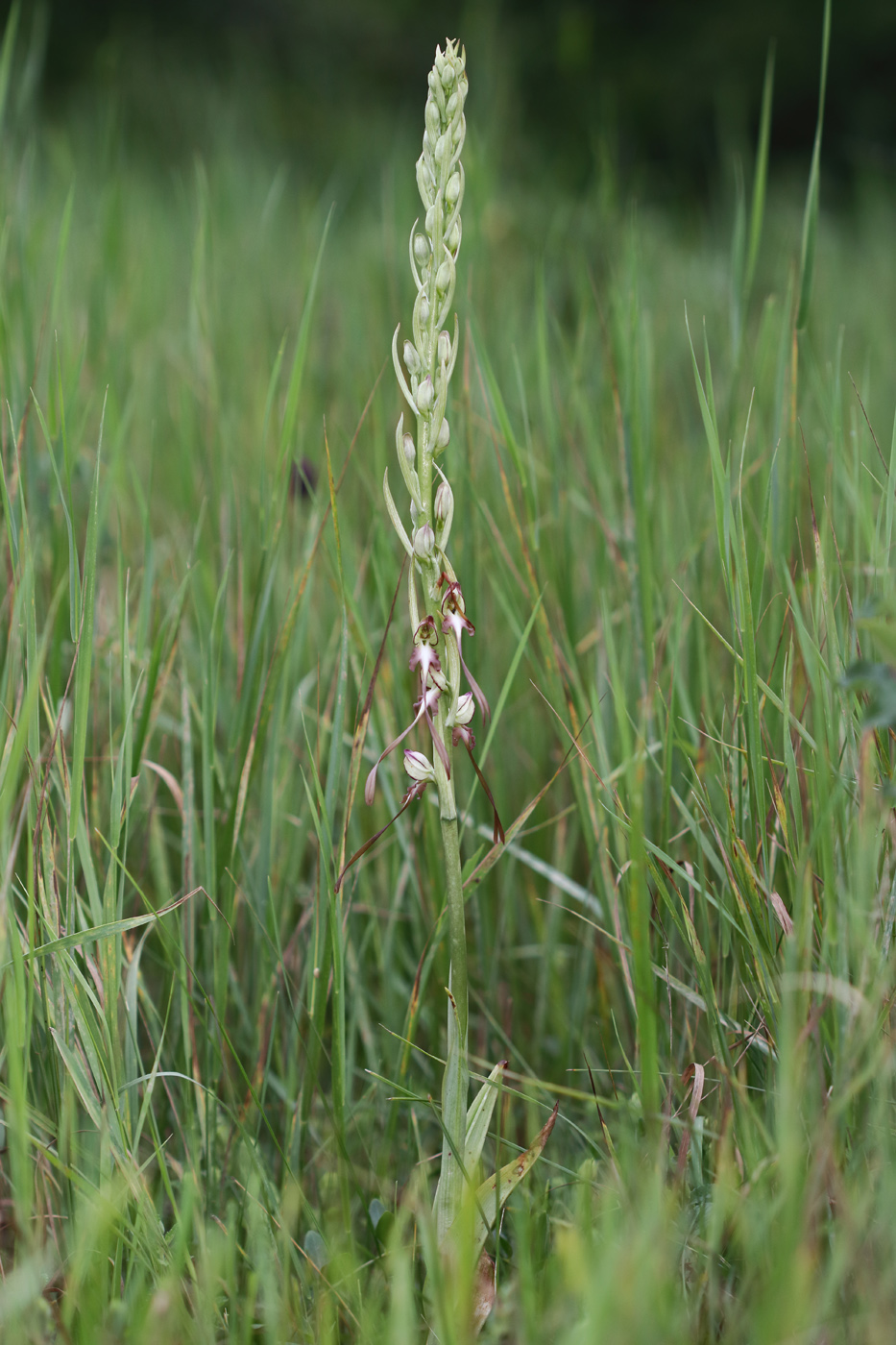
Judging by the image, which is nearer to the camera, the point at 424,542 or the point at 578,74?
the point at 424,542

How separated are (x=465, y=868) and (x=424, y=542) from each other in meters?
0.43

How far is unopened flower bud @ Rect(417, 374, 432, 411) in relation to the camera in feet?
2.81

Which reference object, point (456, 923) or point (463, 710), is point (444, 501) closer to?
point (463, 710)

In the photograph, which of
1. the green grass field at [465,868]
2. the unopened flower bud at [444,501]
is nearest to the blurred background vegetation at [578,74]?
the green grass field at [465,868]

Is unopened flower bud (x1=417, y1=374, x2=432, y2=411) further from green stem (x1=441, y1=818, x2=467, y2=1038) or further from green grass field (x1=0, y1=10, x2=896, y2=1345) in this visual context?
green stem (x1=441, y1=818, x2=467, y2=1038)

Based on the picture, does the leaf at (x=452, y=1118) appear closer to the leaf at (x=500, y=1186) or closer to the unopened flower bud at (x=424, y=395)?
the leaf at (x=500, y=1186)

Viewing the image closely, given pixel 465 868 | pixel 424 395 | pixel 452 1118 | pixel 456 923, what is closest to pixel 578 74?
pixel 424 395

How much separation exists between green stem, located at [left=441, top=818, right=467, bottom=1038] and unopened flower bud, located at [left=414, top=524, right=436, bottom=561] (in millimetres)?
255

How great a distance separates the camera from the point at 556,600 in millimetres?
1407

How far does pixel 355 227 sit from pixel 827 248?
2.45 m

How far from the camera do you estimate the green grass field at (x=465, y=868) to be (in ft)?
2.51

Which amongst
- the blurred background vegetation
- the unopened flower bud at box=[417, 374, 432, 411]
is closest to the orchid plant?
the unopened flower bud at box=[417, 374, 432, 411]

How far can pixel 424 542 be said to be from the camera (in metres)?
0.84

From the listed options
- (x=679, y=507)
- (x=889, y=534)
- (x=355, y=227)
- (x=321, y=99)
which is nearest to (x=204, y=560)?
(x=679, y=507)
